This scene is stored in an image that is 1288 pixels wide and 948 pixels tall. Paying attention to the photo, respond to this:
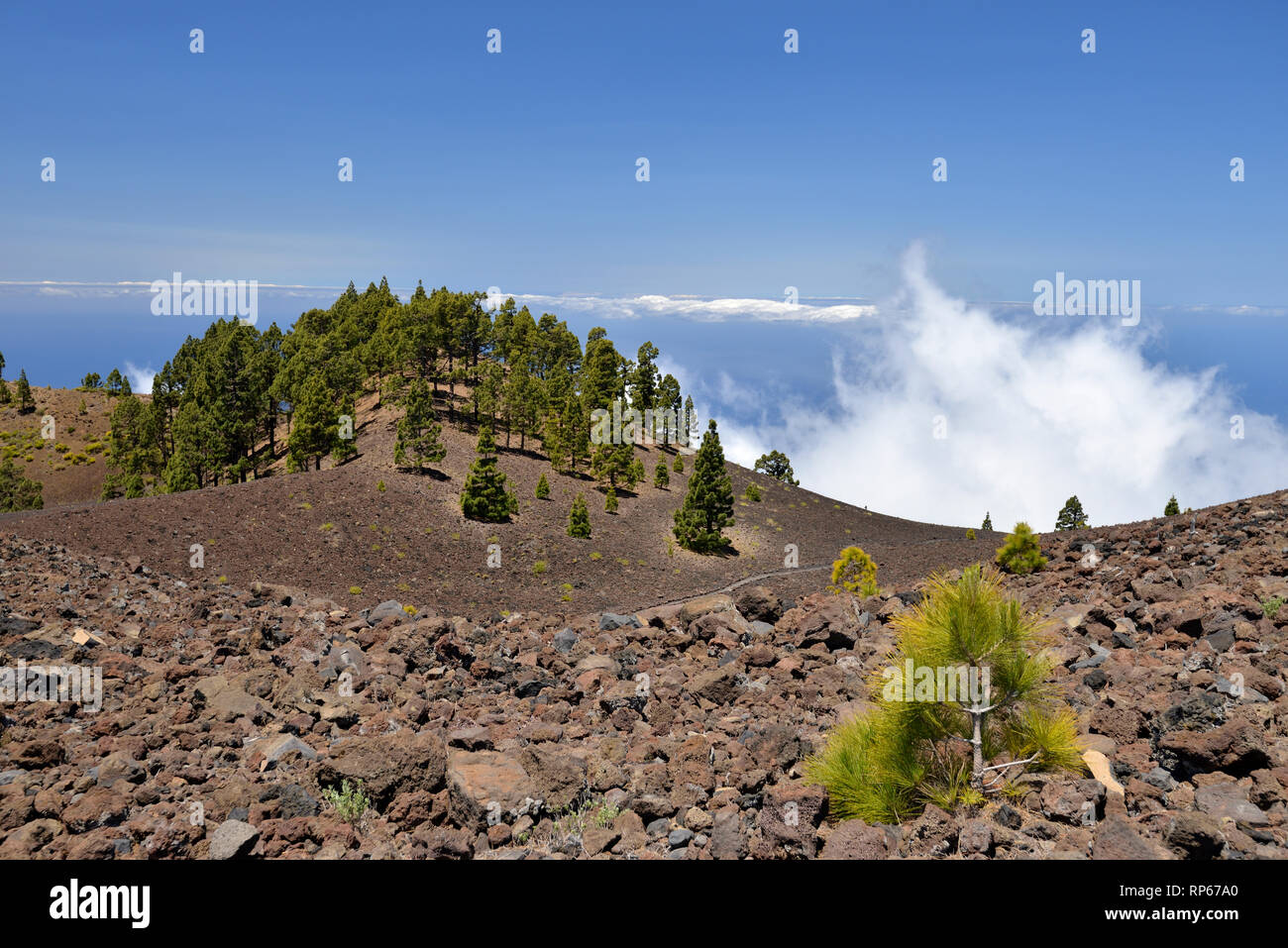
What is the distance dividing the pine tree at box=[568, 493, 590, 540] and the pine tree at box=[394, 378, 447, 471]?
8.65m

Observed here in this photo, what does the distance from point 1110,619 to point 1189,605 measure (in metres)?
1.13

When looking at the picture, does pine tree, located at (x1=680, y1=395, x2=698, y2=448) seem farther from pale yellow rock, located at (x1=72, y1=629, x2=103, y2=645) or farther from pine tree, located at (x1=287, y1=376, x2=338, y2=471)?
pale yellow rock, located at (x1=72, y1=629, x2=103, y2=645)

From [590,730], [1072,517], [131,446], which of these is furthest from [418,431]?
[1072,517]

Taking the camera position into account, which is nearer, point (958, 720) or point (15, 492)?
point (958, 720)

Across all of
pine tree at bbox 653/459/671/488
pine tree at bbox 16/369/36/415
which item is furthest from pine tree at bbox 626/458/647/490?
pine tree at bbox 16/369/36/415

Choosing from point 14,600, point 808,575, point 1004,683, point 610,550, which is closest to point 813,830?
point 1004,683

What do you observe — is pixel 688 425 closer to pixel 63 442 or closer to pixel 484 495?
pixel 484 495

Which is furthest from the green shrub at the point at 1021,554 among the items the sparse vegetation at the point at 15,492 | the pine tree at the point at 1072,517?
the sparse vegetation at the point at 15,492

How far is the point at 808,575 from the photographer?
35.9 m

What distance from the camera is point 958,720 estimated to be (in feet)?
20.6

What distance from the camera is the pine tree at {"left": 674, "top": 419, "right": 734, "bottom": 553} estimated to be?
4200 centimetres

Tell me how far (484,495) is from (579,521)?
508 centimetres

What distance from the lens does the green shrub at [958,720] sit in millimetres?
5988

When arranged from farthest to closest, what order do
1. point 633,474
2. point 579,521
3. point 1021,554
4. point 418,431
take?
1. point 633,474
2. point 418,431
3. point 579,521
4. point 1021,554
